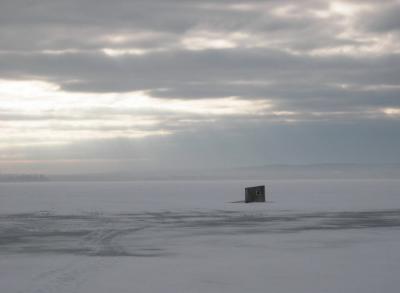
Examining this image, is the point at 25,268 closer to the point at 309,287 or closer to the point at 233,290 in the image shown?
the point at 233,290

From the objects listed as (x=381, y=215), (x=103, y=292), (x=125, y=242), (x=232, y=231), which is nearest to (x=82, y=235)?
(x=125, y=242)

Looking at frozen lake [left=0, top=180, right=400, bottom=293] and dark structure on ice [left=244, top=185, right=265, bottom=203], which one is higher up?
dark structure on ice [left=244, top=185, right=265, bottom=203]

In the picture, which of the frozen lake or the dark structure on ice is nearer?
the frozen lake

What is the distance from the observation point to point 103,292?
44.4 ft

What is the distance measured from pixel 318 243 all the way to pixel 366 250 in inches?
93.0

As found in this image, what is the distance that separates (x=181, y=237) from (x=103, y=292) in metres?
11.4

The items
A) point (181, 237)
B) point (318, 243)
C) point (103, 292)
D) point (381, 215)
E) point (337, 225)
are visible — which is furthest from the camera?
point (381, 215)

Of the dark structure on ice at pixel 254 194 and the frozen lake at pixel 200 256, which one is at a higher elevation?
the dark structure on ice at pixel 254 194

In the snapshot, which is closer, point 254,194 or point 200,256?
point 200,256

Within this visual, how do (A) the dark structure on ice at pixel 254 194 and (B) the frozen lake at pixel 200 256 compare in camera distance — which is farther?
(A) the dark structure on ice at pixel 254 194

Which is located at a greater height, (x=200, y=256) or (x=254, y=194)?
(x=254, y=194)

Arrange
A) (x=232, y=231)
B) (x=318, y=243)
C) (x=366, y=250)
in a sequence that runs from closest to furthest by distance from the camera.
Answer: (x=366, y=250), (x=318, y=243), (x=232, y=231)

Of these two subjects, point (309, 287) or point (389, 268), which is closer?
point (309, 287)

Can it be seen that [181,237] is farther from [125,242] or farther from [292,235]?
[292,235]
